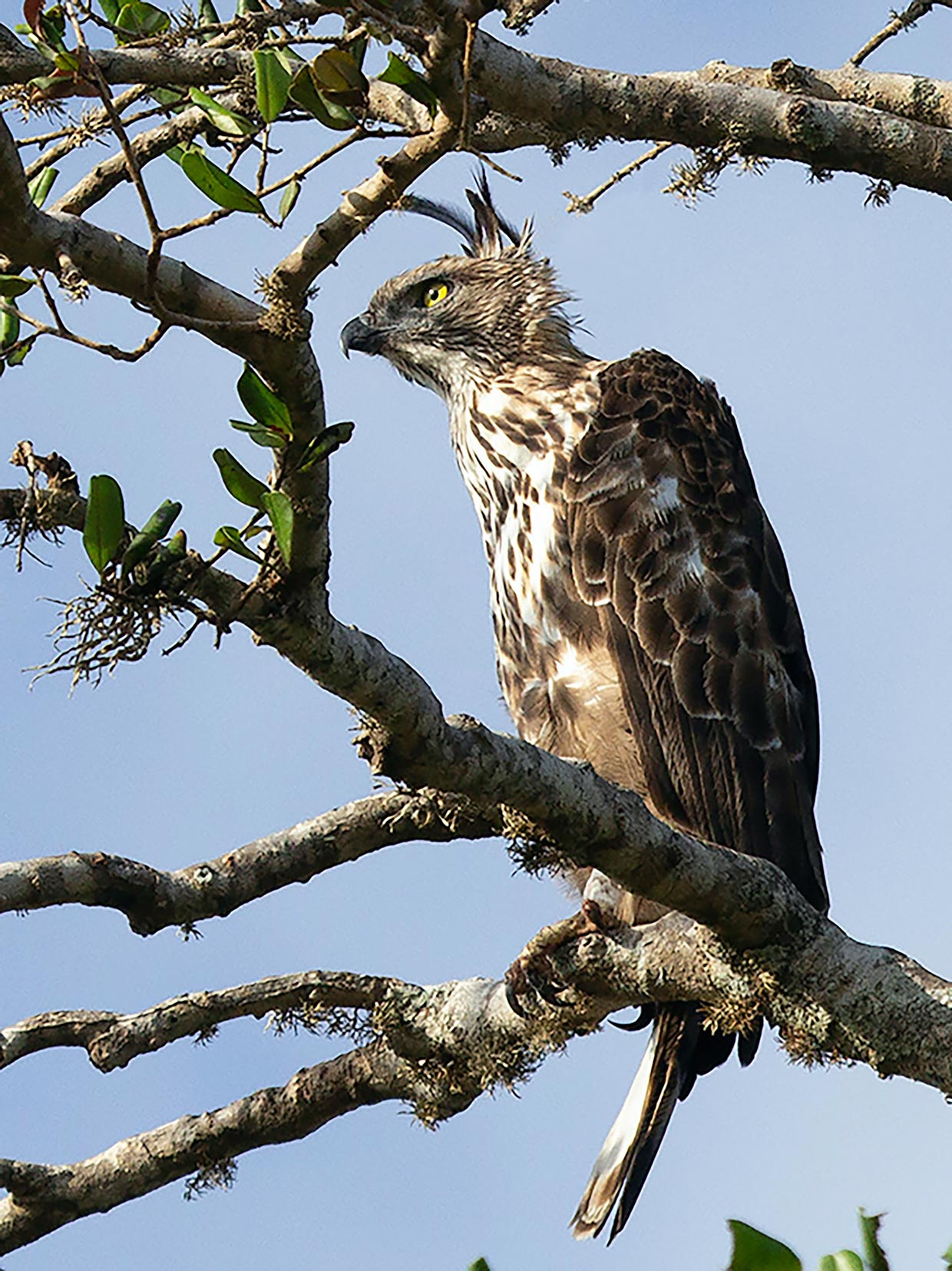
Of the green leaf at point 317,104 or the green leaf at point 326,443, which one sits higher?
the green leaf at point 317,104

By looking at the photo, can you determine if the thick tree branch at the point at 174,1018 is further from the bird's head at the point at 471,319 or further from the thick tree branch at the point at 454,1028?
the bird's head at the point at 471,319

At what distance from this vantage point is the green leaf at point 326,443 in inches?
105

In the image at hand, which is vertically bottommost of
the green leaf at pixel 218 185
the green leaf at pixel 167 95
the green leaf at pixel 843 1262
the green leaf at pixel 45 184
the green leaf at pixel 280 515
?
the green leaf at pixel 843 1262

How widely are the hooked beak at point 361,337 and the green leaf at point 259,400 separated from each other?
3.87 m

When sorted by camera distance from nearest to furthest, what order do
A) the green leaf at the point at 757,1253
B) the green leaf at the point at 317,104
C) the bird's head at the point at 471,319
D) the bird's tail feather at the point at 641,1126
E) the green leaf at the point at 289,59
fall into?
the green leaf at the point at 757,1253
the green leaf at the point at 317,104
the green leaf at the point at 289,59
the bird's tail feather at the point at 641,1126
the bird's head at the point at 471,319

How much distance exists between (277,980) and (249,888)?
0.43m

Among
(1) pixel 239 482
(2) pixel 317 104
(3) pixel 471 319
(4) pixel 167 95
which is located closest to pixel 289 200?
(2) pixel 317 104

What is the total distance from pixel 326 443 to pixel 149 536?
1.11 feet

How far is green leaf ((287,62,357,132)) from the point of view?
2.92 m

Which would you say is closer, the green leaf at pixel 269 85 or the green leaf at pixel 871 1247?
the green leaf at pixel 871 1247

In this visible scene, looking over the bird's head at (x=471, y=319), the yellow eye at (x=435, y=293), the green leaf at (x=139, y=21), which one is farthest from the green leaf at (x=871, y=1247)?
the yellow eye at (x=435, y=293)

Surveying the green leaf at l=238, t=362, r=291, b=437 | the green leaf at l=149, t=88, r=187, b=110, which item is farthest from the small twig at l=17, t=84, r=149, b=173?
the green leaf at l=238, t=362, r=291, b=437

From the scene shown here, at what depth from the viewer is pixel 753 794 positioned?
180 inches

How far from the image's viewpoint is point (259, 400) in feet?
8.54
